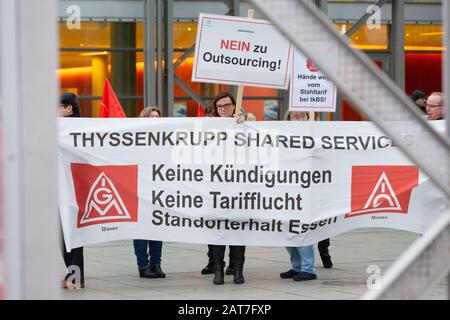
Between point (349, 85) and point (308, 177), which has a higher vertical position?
point (349, 85)

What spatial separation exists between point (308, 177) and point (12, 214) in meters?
7.46

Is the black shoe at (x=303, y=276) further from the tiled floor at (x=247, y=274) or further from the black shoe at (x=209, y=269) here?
the black shoe at (x=209, y=269)

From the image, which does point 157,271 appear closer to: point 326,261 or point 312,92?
point 326,261

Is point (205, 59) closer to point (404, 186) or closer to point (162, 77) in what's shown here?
point (404, 186)

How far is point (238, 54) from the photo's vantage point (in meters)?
11.2

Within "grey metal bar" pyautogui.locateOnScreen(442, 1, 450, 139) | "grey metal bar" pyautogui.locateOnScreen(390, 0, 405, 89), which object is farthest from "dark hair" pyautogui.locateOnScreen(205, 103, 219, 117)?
"grey metal bar" pyautogui.locateOnScreen(390, 0, 405, 89)

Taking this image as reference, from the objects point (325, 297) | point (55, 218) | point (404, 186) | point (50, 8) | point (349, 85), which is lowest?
point (325, 297)

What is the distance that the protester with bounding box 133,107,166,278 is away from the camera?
35.7 ft

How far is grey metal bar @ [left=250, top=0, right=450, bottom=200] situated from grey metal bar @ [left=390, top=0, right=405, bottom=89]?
16039 millimetres

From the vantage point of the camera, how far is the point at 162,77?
18594 mm

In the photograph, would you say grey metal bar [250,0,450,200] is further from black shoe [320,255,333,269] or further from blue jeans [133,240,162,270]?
black shoe [320,255,333,269]

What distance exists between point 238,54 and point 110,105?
5.36ft
